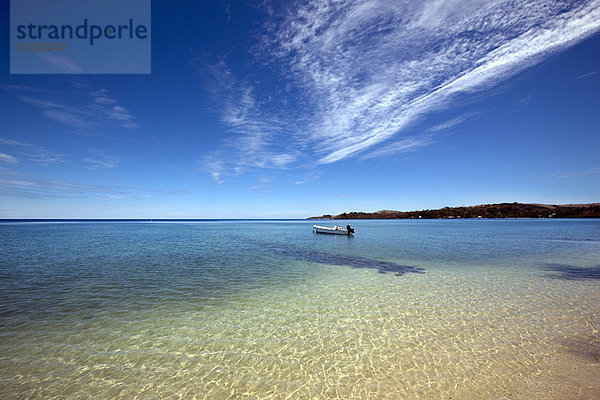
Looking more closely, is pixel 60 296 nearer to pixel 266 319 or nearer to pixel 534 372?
pixel 266 319

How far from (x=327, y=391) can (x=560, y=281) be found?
1753 cm

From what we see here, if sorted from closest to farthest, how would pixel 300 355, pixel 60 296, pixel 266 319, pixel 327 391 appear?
pixel 327 391 → pixel 300 355 → pixel 266 319 → pixel 60 296

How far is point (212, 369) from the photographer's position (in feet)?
21.1

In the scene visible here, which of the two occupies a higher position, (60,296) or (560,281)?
(60,296)

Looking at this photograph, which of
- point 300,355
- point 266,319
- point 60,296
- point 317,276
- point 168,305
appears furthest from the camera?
point 317,276

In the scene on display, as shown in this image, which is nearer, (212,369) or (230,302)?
(212,369)

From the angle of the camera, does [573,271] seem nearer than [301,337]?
No

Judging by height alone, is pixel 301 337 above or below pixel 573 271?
above

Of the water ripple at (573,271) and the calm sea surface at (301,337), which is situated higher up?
the calm sea surface at (301,337)

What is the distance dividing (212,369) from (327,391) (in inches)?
120

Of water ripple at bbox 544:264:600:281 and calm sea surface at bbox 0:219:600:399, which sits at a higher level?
calm sea surface at bbox 0:219:600:399

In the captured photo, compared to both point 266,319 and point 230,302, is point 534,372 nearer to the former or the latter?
point 266,319

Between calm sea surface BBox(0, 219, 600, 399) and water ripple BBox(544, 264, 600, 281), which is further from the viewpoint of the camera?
water ripple BBox(544, 264, 600, 281)

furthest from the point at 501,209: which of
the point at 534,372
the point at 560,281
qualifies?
the point at 534,372
